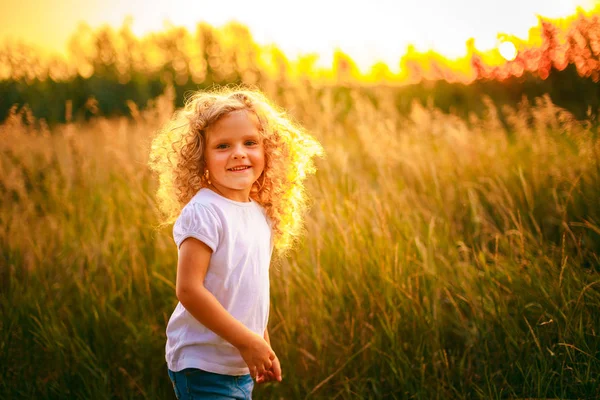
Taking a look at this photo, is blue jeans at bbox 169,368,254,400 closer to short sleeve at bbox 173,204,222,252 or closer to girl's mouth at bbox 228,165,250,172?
short sleeve at bbox 173,204,222,252

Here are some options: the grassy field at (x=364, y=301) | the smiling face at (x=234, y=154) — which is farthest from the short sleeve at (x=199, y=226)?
the grassy field at (x=364, y=301)

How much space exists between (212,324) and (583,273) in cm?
187

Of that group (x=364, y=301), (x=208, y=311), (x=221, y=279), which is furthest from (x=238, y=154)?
(x=364, y=301)

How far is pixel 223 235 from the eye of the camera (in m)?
1.58

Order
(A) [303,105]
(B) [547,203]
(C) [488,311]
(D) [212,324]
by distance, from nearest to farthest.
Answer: (D) [212,324] → (C) [488,311] → (B) [547,203] → (A) [303,105]

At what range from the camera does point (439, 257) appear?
2.90 metres

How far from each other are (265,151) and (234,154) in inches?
9.8

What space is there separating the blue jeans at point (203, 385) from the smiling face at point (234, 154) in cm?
55

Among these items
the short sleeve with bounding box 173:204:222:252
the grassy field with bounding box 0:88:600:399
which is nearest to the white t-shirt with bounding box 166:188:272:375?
the short sleeve with bounding box 173:204:222:252

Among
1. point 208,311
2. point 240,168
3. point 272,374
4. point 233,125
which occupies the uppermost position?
point 233,125

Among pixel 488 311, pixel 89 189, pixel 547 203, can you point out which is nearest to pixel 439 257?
pixel 488 311

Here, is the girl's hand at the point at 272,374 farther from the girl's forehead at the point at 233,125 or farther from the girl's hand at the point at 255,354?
the girl's forehead at the point at 233,125

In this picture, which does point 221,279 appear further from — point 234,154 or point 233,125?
point 233,125

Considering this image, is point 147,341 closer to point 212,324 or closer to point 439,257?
point 212,324
